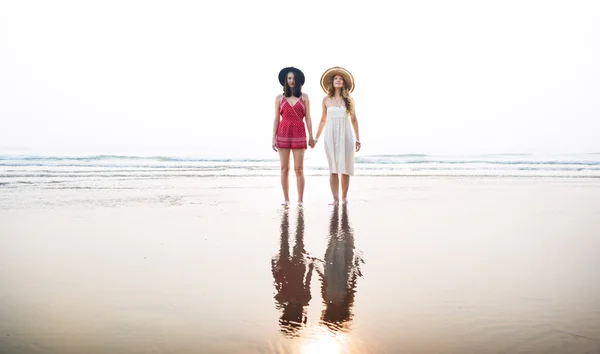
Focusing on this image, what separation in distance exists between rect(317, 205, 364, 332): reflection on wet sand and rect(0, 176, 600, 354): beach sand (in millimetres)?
12

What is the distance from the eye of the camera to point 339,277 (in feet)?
10.2

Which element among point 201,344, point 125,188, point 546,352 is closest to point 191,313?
point 201,344

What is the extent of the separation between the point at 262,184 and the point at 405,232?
5.44m

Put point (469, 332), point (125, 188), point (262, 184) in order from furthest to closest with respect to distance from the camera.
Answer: point (262, 184)
point (125, 188)
point (469, 332)

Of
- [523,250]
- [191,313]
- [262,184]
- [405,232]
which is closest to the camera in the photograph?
[191,313]

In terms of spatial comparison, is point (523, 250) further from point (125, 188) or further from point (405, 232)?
point (125, 188)

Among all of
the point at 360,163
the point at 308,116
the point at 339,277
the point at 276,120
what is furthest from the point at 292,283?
the point at 360,163

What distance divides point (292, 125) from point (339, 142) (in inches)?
27.2

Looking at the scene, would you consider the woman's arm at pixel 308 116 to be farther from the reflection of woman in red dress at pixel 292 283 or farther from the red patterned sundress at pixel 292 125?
the reflection of woman in red dress at pixel 292 283

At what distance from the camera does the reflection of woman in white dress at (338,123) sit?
7.07 meters

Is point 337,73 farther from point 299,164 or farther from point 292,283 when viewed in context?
point 292,283

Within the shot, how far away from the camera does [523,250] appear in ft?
12.9

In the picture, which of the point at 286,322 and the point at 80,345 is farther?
the point at 286,322

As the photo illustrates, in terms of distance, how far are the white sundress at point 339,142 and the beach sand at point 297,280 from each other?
0.93 metres
